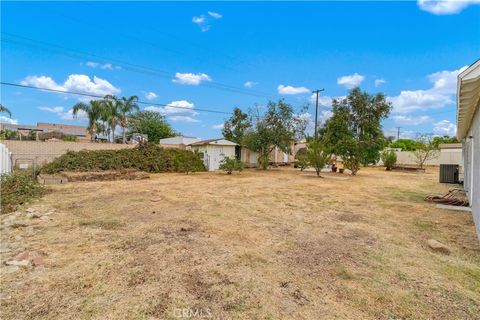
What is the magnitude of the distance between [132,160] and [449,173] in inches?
707

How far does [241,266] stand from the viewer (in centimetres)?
330

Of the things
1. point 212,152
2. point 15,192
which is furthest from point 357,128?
point 15,192

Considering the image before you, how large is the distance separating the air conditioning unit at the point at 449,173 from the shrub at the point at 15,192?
17.6 meters

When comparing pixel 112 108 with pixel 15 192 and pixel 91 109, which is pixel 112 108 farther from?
pixel 15 192

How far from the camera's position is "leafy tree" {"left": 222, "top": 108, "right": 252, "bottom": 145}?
86.0ft

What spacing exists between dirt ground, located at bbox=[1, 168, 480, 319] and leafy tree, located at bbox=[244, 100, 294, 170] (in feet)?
45.6

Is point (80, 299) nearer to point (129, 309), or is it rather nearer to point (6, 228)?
point (129, 309)

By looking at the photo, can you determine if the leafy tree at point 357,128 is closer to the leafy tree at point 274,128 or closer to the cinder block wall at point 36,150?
the leafy tree at point 274,128

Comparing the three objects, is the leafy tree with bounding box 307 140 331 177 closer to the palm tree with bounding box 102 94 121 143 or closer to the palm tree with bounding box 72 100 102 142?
the palm tree with bounding box 102 94 121 143

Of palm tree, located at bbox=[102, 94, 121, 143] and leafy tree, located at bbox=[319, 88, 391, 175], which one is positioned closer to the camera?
leafy tree, located at bbox=[319, 88, 391, 175]

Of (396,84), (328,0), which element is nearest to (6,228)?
(328,0)

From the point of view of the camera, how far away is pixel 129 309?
7.76 feet

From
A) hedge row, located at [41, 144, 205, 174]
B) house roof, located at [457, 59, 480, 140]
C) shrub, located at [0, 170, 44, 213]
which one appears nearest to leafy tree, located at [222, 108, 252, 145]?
hedge row, located at [41, 144, 205, 174]

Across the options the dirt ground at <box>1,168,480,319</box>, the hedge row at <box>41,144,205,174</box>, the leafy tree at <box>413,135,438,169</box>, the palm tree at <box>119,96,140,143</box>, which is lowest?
the dirt ground at <box>1,168,480,319</box>
